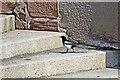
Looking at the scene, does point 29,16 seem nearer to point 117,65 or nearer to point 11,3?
point 11,3

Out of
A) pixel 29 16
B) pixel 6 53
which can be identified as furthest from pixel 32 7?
pixel 6 53

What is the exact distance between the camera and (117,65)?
13.4ft

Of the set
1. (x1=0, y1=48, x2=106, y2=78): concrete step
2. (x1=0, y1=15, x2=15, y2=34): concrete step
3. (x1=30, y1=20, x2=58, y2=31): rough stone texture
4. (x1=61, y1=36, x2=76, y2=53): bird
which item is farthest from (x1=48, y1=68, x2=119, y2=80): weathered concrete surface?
(x1=0, y1=15, x2=15, y2=34): concrete step

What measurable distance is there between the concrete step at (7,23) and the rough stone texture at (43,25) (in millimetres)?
230

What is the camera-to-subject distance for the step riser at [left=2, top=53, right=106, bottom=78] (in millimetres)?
3422

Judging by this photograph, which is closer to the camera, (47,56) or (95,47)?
(47,56)

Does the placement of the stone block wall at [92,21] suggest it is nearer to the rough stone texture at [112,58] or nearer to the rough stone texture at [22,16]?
the rough stone texture at [112,58]

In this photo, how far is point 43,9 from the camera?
439cm

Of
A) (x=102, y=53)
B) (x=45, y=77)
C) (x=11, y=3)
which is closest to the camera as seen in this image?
(x=45, y=77)

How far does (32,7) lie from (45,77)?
3.88ft

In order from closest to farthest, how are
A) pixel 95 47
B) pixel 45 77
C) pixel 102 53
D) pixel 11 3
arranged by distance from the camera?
pixel 45 77 → pixel 102 53 → pixel 95 47 → pixel 11 3

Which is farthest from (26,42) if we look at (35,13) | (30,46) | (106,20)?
(106,20)

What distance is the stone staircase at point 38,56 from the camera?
3.46 metres

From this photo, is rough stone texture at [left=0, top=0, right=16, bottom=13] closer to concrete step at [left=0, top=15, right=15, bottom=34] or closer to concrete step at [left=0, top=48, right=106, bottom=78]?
concrete step at [left=0, top=15, right=15, bottom=34]
